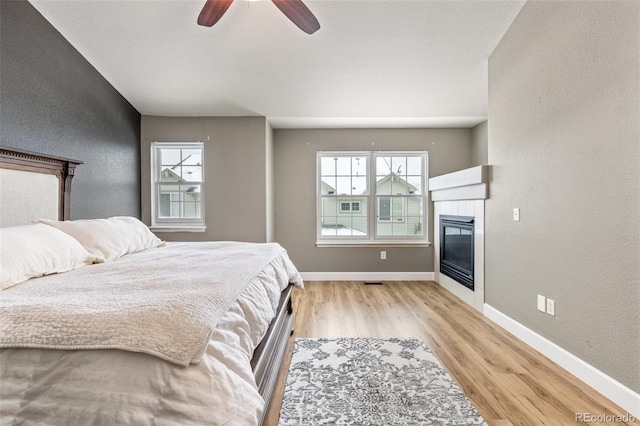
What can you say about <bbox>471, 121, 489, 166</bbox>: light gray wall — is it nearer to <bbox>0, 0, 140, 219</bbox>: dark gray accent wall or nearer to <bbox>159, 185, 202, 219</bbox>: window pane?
<bbox>159, 185, 202, 219</bbox>: window pane

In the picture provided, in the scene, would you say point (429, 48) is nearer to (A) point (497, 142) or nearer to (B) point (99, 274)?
(A) point (497, 142)

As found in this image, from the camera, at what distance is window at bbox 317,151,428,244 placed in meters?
4.71

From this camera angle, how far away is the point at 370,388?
1799mm

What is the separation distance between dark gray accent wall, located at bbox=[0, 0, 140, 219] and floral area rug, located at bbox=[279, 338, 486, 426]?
2.71 meters

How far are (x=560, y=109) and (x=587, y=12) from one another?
0.60 meters

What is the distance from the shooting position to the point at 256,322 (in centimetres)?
132

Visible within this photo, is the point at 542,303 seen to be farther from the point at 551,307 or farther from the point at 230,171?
the point at 230,171

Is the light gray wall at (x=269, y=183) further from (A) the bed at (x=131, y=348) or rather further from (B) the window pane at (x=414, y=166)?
(A) the bed at (x=131, y=348)

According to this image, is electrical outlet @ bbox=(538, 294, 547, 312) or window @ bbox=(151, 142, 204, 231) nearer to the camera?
electrical outlet @ bbox=(538, 294, 547, 312)

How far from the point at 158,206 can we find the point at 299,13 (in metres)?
3.35

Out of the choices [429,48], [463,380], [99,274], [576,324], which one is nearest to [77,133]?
[99,274]

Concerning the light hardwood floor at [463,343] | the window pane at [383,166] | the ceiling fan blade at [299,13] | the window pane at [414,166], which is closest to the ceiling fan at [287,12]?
the ceiling fan blade at [299,13]

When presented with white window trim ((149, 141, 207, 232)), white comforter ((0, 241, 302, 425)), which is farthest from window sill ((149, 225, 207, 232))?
white comforter ((0, 241, 302, 425))

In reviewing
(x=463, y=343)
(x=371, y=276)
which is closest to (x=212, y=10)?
(x=463, y=343)
